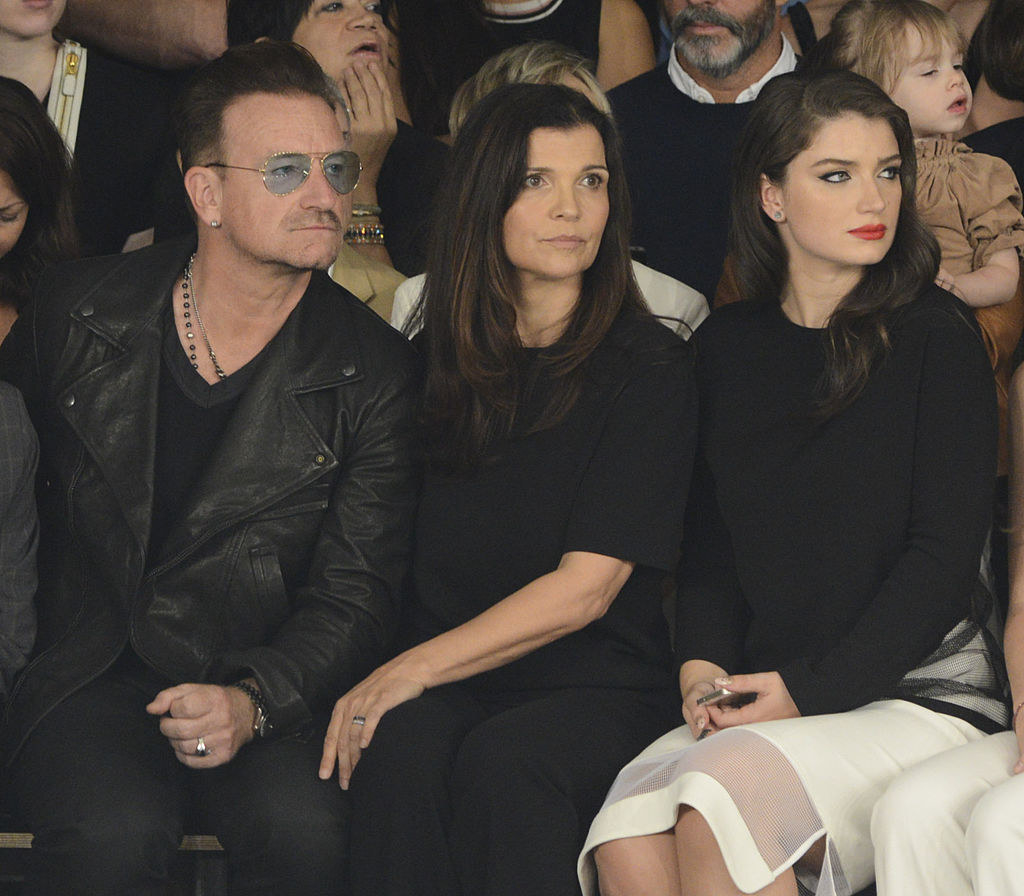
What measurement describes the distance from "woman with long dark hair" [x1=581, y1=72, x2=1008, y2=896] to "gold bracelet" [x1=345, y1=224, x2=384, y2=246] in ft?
3.40

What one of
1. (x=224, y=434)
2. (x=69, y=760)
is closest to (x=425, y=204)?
(x=224, y=434)

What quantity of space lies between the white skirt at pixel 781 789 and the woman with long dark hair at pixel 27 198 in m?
1.58

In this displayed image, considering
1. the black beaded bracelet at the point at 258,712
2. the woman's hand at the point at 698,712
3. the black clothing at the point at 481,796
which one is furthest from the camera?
the black beaded bracelet at the point at 258,712

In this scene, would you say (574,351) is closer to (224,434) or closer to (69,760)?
(224,434)

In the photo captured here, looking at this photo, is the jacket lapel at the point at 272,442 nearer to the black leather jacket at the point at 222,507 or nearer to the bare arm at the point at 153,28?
the black leather jacket at the point at 222,507

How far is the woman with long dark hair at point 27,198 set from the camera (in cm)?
309

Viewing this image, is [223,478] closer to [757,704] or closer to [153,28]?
[757,704]

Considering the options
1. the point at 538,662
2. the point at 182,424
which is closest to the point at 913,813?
the point at 538,662

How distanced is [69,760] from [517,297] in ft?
3.64

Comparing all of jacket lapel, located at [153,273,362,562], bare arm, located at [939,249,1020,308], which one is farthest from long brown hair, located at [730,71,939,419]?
jacket lapel, located at [153,273,362,562]

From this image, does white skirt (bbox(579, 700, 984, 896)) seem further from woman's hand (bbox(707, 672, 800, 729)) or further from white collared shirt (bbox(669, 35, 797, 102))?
white collared shirt (bbox(669, 35, 797, 102))

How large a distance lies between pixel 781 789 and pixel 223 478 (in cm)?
110

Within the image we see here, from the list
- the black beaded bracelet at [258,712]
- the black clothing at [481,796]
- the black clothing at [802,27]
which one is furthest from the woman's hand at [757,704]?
the black clothing at [802,27]

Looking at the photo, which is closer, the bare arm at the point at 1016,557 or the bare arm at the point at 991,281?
the bare arm at the point at 1016,557
